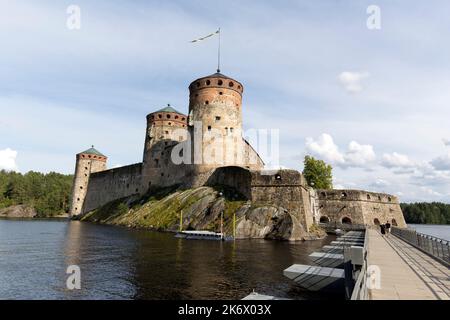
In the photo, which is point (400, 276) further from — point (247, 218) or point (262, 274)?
point (247, 218)

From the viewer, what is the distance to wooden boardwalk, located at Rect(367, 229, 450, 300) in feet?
26.7

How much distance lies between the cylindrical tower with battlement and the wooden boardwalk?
49412 millimetres

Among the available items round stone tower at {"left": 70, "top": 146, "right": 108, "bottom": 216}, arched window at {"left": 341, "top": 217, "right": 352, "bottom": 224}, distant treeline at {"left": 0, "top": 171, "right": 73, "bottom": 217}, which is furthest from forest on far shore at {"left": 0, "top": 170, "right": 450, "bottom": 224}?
arched window at {"left": 341, "top": 217, "right": 352, "bottom": 224}

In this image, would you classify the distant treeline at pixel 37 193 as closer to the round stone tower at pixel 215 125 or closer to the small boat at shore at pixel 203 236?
the round stone tower at pixel 215 125

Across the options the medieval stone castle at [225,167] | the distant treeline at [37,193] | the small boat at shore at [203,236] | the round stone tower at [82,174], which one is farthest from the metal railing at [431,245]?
the distant treeline at [37,193]

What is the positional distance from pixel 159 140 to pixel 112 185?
19.8 meters

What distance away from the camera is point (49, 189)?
330ft

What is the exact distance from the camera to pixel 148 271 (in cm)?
1686

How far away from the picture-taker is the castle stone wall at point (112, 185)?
67312mm

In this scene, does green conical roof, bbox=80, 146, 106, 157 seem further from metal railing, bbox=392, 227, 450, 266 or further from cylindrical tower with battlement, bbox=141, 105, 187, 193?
metal railing, bbox=392, 227, 450, 266

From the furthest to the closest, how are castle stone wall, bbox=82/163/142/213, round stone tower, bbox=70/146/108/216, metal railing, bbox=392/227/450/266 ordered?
round stone tower, bbox=70/146/108/216, castle stone wall, bbox=82/163/142/213, metal railing, bbox=392/227/450/266

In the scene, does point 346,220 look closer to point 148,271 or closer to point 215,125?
point 215,125

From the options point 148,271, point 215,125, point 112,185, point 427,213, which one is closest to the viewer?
point 148,271

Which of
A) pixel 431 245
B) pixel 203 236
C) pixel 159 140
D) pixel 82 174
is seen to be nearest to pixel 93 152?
pixel 82 174
